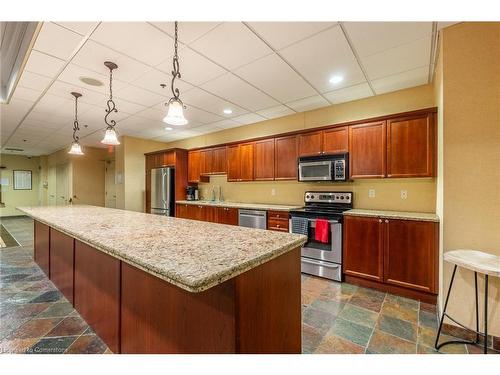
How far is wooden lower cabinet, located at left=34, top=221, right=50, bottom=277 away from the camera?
3164 mm

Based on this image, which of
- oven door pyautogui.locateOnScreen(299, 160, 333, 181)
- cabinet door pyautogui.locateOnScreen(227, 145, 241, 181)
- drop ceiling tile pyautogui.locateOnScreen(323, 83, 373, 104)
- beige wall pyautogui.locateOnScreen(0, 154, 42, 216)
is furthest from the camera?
beige wall pyautogui.locateOnScreen(0, 154, 42, 216)

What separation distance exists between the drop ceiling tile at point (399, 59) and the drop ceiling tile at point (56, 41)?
284cm

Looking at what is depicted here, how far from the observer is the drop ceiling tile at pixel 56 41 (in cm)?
201

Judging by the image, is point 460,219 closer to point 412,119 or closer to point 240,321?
point 412,119

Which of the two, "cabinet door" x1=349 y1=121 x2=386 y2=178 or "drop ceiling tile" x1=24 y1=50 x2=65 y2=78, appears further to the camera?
"cabinet door" x1=349 y1=121 x2=386 y2=178

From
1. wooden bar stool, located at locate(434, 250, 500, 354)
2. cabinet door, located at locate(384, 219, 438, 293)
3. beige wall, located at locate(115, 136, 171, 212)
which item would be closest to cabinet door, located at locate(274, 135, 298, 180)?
cabinet door, located at locate(384, 219, 438, 293)

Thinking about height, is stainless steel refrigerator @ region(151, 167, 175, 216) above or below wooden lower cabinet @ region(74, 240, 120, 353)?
above

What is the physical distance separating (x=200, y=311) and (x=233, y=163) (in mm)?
3902

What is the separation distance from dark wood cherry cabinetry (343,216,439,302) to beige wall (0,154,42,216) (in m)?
11.9

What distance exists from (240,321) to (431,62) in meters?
3.24

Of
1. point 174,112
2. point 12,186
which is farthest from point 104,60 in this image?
point 12,186

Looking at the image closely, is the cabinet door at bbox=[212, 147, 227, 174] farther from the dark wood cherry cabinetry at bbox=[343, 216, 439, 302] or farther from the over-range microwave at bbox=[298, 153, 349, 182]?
Answer: the dark wood cherry cabinetry at bbox=[343, 216, 439, 302]

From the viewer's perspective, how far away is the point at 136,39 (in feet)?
7.02
